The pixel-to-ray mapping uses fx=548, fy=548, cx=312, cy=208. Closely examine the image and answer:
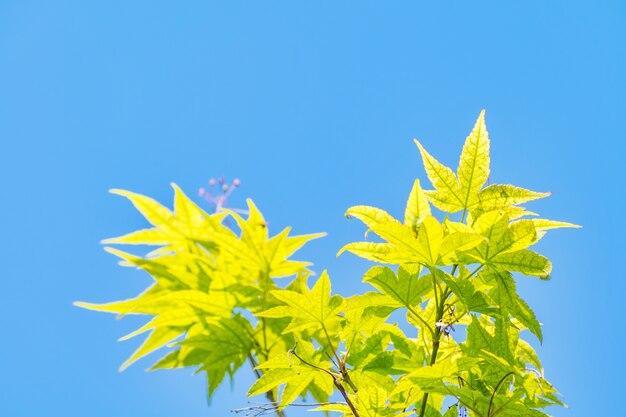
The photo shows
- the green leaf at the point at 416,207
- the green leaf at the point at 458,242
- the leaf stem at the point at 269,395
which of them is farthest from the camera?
the leaf stem at the point at 269,395

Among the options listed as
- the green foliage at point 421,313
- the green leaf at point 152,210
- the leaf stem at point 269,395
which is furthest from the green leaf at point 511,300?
the green leaf at point 152,210

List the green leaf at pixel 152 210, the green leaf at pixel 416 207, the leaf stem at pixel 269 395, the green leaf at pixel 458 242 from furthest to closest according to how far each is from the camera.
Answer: the green leaf at pixel 152 210 < the leaf stem at pixel 269 395 < the green leaf at pixel 416 207 < the green leaf at pixel 458 242

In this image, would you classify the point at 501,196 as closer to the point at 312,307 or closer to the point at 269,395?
the point at 312,307

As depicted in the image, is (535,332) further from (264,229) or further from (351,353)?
(264,229)

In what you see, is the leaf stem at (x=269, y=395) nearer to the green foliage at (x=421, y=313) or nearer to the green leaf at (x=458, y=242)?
the green foliage at (x=421, y=313)

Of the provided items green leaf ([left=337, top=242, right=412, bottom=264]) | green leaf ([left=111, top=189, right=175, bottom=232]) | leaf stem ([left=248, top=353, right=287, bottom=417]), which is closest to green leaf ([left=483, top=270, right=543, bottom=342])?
green leaf ([left=337, top=242, right=412, bottom=264])

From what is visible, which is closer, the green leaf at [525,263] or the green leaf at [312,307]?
the green leaf at [525,263]

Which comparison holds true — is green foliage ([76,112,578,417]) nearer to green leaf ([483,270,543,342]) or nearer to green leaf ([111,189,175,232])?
green leaf ([483,270,543,342])

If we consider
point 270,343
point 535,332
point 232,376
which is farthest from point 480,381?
point 232,376

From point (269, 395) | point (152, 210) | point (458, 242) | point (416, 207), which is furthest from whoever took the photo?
point (152, 210)

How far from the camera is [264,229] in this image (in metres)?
1.53

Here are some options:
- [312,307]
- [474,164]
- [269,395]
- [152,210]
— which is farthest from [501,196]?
[152,210]

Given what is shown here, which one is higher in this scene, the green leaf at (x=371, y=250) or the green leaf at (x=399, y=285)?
the green leaf at (x=371, y=250)

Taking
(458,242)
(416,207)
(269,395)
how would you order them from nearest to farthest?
1. (458,242)
2. (416,207)
3. (269,395)
